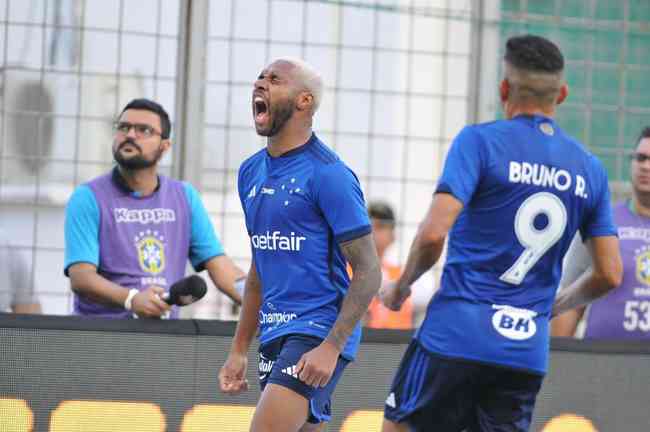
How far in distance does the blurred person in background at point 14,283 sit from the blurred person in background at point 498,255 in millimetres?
3263

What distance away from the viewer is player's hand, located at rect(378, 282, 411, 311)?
4820 mm

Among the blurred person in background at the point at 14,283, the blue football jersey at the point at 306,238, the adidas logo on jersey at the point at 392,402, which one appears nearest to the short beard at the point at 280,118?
the blue football jersey at the point at 306,238

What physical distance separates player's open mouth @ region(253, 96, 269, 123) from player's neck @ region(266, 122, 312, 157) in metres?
0.09

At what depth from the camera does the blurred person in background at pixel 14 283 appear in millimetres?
7539

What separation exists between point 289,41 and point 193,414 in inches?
101

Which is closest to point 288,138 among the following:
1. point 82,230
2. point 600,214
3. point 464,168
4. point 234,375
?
point 464,168

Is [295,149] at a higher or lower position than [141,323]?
higher

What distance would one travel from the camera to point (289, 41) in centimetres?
796

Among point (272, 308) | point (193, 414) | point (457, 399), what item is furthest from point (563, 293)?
point (193, 414)

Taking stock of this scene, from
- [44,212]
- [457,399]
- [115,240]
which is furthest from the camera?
[44,212]

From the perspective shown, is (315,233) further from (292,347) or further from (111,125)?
(111,125)

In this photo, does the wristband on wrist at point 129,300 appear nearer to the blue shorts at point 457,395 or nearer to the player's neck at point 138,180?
the player's neck at point 138,180

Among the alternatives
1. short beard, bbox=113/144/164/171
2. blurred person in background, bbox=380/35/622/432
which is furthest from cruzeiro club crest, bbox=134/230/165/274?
blurred person in background, bbox=380/35/622/432

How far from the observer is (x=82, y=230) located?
6.70 meters
